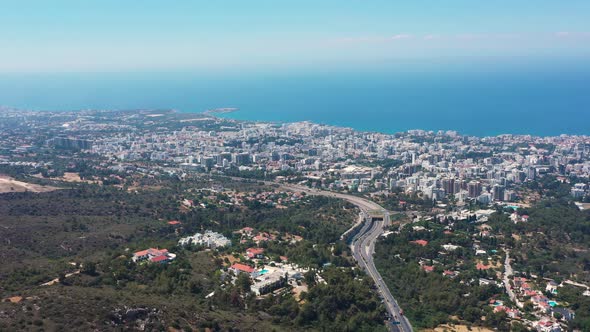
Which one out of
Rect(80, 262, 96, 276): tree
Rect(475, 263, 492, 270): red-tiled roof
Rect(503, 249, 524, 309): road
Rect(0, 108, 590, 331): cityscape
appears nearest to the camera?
Rect(80, 262, 96, 276): tree

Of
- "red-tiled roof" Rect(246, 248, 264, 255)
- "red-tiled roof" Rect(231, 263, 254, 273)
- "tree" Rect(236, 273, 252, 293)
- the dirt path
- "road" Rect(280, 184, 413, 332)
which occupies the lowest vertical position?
"road" Rect(280, 184, 413, 332)

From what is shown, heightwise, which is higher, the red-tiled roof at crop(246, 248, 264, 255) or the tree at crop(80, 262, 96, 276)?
the tree at crop(80, 262, 96, 276)

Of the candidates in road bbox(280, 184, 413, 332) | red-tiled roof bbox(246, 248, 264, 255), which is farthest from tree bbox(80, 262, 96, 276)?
road bbox(280, 184, 413, 332)

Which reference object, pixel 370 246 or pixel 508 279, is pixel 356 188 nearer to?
pixel 370 246

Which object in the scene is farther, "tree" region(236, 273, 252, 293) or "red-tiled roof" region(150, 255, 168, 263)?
"red-tiled roof" region(150, 255, 168, 263)

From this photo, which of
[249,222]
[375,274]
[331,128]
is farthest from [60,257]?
[331,128]

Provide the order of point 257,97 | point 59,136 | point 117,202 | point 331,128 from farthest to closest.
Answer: point 257,97 < point 331,128 < point 59,136 < point 117,202

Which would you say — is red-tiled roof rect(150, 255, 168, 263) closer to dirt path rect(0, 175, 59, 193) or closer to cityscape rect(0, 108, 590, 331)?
cityscape rect(0, 108, 590, 331)

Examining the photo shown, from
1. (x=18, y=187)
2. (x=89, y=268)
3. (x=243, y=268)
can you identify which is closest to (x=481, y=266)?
(x=243, y=268)

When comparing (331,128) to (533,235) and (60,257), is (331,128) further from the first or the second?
(60,257)
